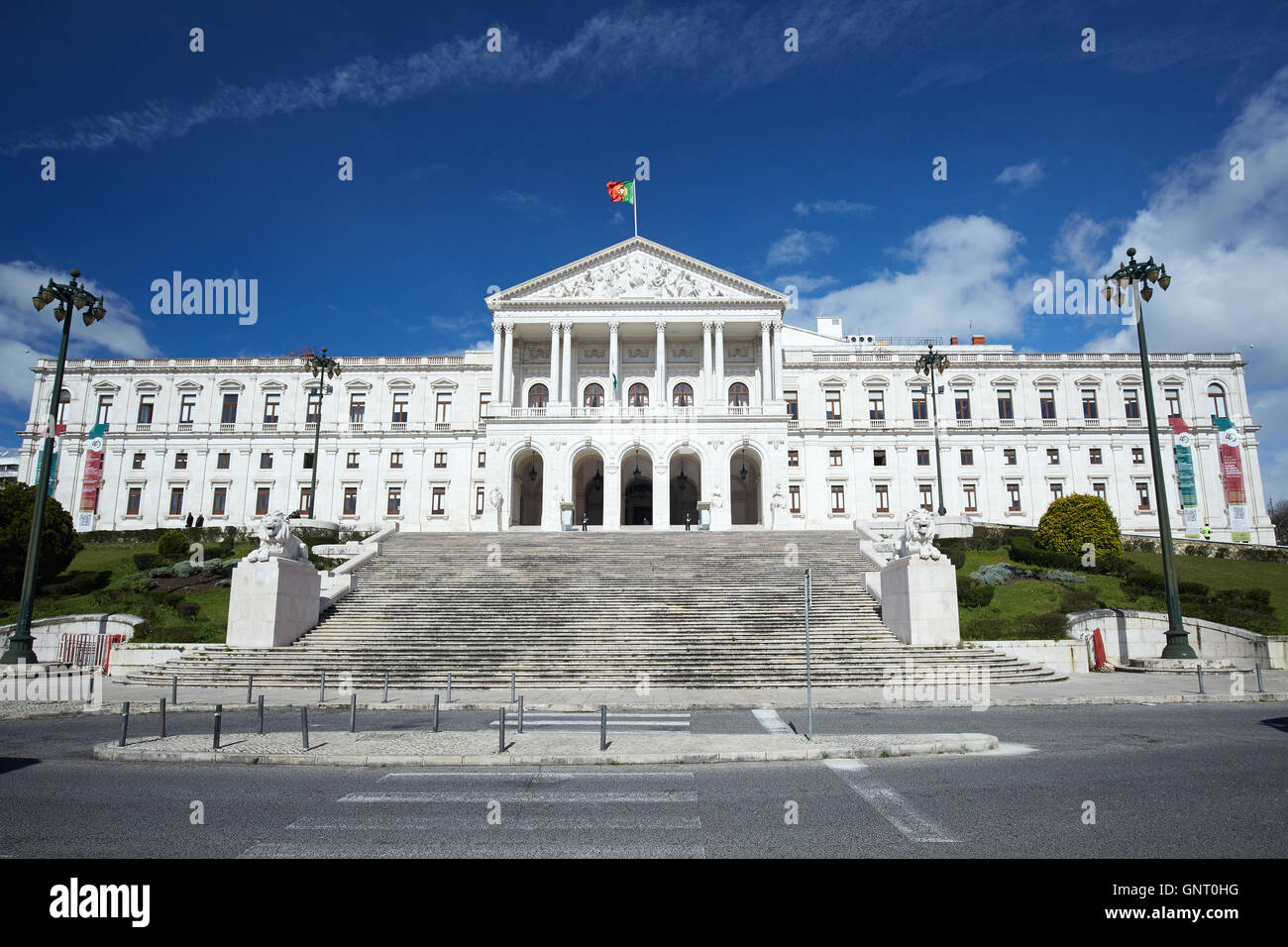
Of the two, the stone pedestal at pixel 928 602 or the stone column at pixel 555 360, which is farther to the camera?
the stone column at pixel 555 360

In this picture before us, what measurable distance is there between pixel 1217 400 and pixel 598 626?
183 feet

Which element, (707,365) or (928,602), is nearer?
(928,602)

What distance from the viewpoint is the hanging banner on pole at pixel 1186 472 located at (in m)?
53.8

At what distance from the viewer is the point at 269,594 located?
75.2ft

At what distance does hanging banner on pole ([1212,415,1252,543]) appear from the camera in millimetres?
52956

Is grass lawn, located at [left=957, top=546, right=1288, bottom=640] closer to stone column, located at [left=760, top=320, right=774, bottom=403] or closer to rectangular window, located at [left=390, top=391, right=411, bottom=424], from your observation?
stone column, located at [left=760, top=320, right=774, bottom=403]

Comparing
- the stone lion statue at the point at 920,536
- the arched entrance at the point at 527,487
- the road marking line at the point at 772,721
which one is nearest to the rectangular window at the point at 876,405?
the arched entrance at the point at 527,487

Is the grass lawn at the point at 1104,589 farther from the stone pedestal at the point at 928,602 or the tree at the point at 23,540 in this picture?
the tree at the point at 23,540

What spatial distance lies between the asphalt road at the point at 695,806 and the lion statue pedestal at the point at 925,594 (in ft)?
34.1

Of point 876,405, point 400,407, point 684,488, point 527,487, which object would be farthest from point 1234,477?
point 400,407

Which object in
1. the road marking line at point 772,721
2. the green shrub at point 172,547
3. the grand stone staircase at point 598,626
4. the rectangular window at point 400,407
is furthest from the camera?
the rectangular window at point 400,407

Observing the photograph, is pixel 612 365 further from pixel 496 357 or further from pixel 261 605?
pixel 261 605

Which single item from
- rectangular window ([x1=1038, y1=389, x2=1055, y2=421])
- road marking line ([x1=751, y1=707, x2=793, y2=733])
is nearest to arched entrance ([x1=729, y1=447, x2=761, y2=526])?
rectangular window ([x1=1038, y1=389, x2=1055, y2=421])
